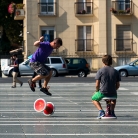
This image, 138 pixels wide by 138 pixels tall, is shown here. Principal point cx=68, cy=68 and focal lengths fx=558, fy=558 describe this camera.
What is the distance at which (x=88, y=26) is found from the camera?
1861 inches

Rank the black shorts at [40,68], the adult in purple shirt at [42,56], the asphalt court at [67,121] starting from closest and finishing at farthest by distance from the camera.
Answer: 1. the asphalt court at [67,121]
2. the adult in purple shirt at [42,56]
3. the black shorts at [40,68]

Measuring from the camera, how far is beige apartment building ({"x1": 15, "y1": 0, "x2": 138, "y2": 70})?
1834 inches

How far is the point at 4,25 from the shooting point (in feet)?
182

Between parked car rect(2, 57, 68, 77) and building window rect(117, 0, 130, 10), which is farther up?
building window rect(117, 0, 130, 10)

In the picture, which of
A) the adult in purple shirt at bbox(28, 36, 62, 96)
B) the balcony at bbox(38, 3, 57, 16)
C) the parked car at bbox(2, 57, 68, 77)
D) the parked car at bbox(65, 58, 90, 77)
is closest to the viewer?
the adult in purple shirt at bbox(28, 36, 62, 96)

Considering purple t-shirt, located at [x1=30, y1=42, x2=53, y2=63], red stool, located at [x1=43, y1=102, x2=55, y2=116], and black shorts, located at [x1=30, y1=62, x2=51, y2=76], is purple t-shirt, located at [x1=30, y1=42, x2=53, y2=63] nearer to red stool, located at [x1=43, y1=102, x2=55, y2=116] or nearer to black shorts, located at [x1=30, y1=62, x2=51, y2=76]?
black shorts, located at [x1=30, y1=62, x2=51, y2=76]

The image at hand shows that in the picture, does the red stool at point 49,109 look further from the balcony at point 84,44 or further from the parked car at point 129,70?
the balcony at point 84,44

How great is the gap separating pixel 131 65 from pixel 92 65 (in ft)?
23.0

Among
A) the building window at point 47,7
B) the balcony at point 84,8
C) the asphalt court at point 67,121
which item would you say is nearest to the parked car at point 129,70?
the balcony at point 84,8

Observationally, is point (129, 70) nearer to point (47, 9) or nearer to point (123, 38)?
point (123, 38)

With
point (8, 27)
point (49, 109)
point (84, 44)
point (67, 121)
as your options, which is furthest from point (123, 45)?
point (67, 121)

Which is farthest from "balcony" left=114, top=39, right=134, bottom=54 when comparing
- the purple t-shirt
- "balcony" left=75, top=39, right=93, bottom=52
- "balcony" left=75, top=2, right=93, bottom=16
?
the purple t-shirt

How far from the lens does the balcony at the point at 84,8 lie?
46781 millimetres

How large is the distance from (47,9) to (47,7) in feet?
0.55
